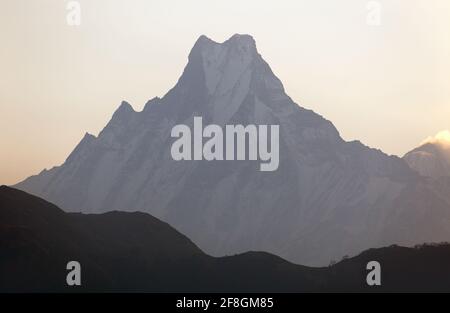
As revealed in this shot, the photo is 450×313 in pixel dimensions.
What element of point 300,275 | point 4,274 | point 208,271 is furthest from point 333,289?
point 4,274

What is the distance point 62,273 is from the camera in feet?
558

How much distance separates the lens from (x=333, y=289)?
596 feet
